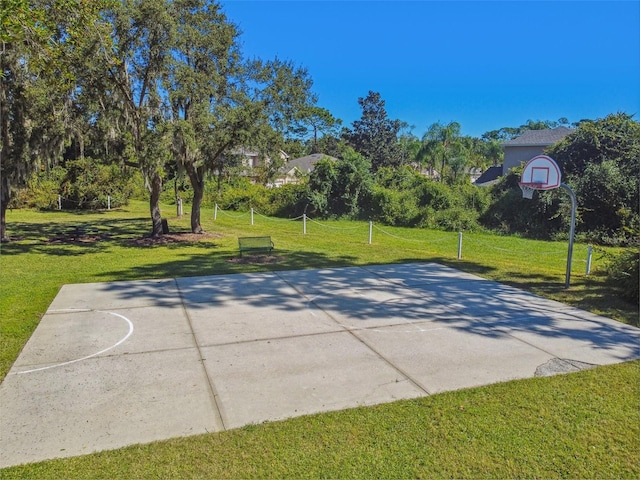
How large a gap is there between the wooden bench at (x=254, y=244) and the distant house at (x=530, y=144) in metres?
28.9

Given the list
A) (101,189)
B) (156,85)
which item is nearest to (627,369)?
(156,85)

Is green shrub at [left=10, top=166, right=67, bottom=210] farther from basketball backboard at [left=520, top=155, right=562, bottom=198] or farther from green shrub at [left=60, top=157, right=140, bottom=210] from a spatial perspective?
basketball backboard at [left=520, top=155, right=562, bottom=198]

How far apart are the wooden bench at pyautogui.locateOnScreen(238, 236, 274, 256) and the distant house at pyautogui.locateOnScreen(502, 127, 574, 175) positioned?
2886 cm

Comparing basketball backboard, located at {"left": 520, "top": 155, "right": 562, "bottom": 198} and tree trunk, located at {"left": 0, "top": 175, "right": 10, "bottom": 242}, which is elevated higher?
basketball backboard, located at {"left": 520, "top": 155, "right": 562, "bottom": 198}

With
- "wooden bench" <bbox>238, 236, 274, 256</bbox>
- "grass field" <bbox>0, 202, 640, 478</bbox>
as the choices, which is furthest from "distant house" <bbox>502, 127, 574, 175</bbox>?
"grass field" <bbox>0, 202, 640, 478</bbox>

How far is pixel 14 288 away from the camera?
930 centimetres

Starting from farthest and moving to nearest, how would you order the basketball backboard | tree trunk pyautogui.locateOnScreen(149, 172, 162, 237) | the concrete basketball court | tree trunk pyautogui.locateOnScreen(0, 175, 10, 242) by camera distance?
tree trunk pyautogui.locateOnScreen(149, 172, 162, 237) → tree trunk pyautogui.locateOnScreen(0, 175, 10, 242) → the basketball backboard → the concrete basketball court

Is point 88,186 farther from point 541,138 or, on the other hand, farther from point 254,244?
point 541,138

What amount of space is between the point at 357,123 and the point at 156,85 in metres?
54.7

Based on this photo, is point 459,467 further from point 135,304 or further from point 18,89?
point 18,89

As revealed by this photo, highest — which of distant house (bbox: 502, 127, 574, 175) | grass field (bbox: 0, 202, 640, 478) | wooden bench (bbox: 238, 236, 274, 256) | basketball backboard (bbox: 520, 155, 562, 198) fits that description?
distant house (bbox: 502, 127, 574, 175)

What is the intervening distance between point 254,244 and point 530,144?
103ft

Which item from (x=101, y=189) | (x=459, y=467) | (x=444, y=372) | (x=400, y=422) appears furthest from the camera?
(x=101, y=189)

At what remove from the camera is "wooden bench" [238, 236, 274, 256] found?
13609 millimetres
